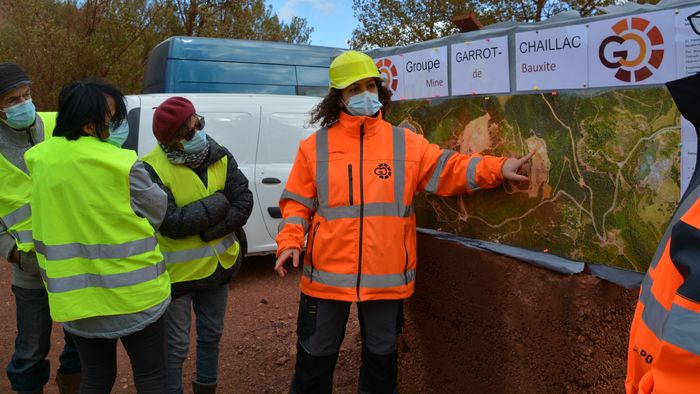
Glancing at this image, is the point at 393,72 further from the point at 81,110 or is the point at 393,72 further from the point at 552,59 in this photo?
the point at 81,110

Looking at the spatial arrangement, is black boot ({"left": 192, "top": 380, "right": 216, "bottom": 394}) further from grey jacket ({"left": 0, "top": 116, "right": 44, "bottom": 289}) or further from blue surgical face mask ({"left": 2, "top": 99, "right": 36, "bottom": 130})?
blue surgical face mask ({"left": 2, "top": 99, "right": 36, "bottom": 130})

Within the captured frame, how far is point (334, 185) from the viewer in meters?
2.64

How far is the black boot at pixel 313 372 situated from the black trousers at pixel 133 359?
64 centimetres

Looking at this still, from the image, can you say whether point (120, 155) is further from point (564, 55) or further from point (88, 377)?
point (564, 55)

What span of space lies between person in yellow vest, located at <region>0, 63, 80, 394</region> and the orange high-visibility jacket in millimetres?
1311

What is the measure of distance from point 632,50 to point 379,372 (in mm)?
1725

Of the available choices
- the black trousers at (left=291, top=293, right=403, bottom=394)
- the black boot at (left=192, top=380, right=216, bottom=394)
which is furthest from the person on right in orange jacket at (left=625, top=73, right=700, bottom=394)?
the black boot at (left=192, top=380, right=216, bottom=394)

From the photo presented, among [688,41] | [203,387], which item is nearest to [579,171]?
[688,41]

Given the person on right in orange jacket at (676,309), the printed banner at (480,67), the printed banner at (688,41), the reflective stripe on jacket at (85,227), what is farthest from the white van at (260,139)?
the person on right in orange jacket at (676,309)

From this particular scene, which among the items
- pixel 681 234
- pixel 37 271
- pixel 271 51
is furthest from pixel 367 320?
pixel 271 51

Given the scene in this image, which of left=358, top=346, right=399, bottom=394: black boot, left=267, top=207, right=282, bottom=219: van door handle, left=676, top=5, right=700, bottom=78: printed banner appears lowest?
left=358, top=346, right=399, bottom=394: black boot

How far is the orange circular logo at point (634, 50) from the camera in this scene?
2.11m

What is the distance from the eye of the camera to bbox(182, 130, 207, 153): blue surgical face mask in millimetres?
2852

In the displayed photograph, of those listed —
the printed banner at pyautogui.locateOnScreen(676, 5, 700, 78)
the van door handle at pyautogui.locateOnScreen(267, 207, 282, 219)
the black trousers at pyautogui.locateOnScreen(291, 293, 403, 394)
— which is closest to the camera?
the printed banner at pyautogui.locateOnScreen(676, 5, 700, 78)
